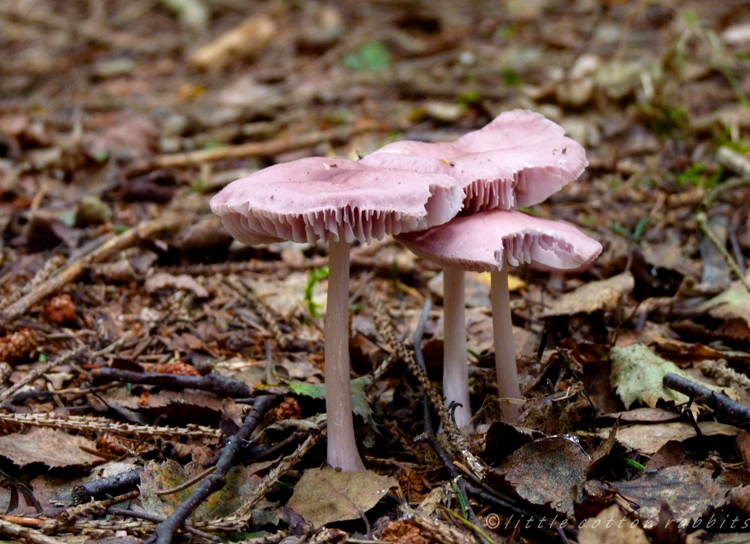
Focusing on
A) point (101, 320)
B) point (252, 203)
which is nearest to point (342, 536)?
point (252, 203)

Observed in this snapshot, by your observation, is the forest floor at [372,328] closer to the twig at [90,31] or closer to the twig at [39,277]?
the twig at [39,277]

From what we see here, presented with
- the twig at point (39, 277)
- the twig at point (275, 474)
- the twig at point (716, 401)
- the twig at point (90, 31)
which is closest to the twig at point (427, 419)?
the twig at point (275, 474)

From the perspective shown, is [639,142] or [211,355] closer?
[211,355]

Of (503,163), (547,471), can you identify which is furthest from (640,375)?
(503,163)

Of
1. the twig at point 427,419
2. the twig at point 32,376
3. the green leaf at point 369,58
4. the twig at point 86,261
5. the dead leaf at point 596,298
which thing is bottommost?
the twig at point 427,419

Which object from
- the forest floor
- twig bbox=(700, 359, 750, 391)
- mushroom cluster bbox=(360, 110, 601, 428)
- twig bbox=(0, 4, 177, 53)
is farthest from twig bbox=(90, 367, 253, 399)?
twig bbox=(0, 4, 177, 53)

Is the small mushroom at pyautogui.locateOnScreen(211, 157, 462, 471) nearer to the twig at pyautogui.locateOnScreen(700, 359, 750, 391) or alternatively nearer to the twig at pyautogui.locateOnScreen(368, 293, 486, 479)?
the twig at pyautogui.locateOnScreen(368, 293, 486, 479)

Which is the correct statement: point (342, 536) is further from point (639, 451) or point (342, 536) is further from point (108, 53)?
point (108, 53)
